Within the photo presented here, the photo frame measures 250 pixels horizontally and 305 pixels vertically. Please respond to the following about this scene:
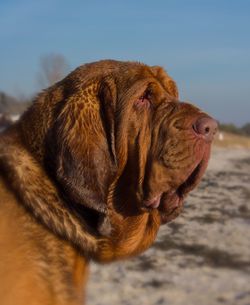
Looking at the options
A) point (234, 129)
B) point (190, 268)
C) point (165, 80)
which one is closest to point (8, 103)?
point (234, 129)

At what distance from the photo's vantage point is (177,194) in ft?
12.7

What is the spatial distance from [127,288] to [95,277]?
63 cm

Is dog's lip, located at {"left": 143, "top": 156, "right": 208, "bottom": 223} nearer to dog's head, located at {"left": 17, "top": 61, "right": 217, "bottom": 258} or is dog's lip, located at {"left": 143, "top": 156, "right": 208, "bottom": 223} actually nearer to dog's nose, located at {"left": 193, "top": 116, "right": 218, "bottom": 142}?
dog's head, located at {"left": 17, "top": 61, "right": 217, "bottom": 258}

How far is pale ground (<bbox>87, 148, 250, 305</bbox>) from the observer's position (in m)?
7.29

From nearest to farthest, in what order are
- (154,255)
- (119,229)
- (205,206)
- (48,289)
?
1. (48,289)
2. (119,229)
3. (154,255)
4. (205,206)

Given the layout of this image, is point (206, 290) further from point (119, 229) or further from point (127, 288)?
point (119, 229)

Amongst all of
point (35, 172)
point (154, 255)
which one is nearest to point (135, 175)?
point (35, 172)

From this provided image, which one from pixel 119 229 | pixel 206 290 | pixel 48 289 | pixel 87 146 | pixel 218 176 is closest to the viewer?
pixel 48 289

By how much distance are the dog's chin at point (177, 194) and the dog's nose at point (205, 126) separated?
15 cm

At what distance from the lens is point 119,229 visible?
3592mm

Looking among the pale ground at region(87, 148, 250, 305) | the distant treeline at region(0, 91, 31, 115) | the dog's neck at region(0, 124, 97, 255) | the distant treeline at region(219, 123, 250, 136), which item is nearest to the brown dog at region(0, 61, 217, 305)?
the dog's neck at region(0, 124, 97, 255)

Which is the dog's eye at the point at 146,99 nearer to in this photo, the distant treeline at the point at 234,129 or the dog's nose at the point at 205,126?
the dog's nose at the point at 205,126

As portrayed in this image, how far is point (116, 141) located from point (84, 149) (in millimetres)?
241

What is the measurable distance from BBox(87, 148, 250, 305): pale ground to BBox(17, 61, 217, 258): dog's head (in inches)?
145
